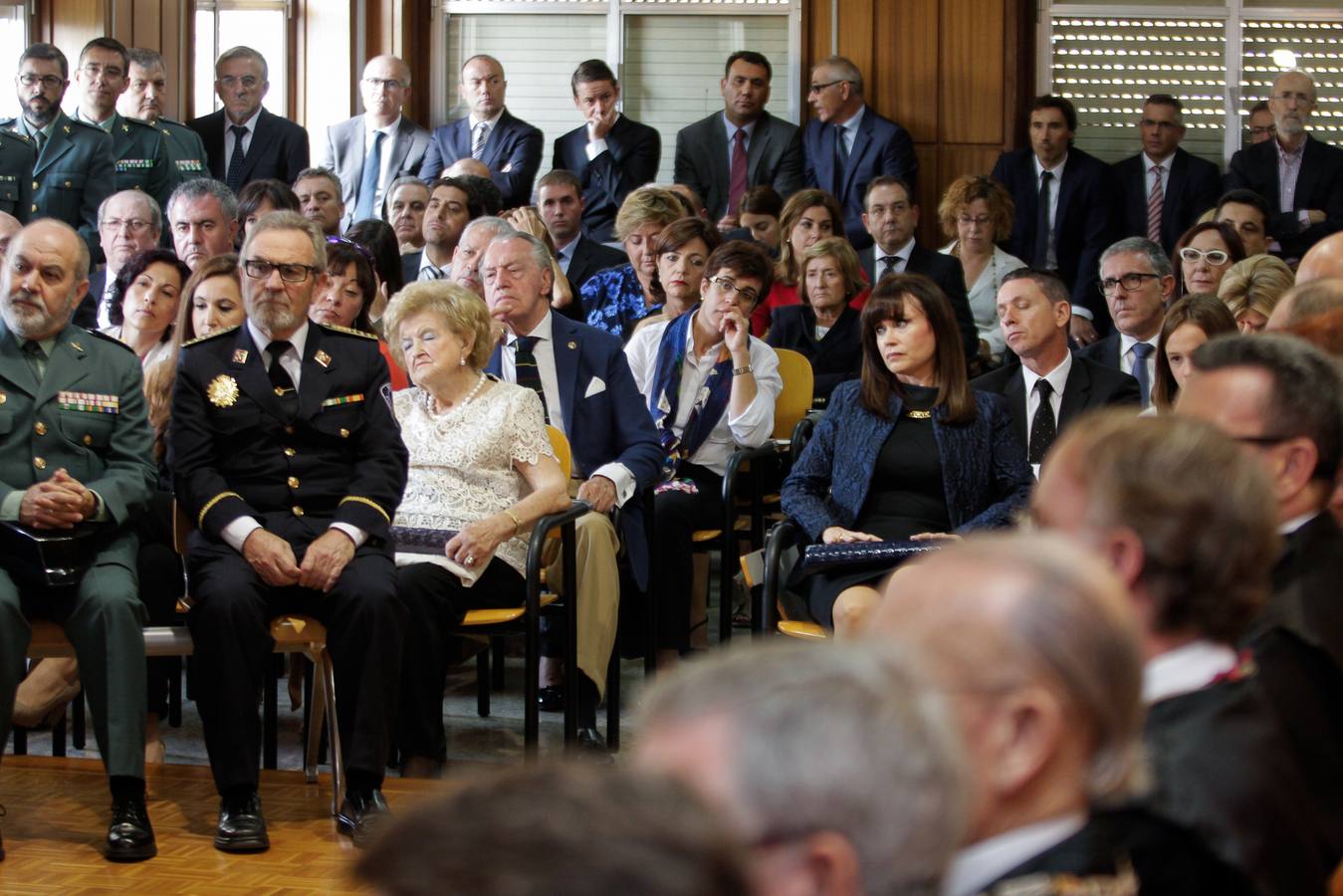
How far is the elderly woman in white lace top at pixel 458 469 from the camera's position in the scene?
4.05 meters

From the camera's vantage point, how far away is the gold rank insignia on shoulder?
3.95 meters

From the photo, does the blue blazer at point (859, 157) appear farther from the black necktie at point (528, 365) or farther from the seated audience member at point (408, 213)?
the black necktie at point (528, 365)

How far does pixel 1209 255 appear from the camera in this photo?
18.7 feet

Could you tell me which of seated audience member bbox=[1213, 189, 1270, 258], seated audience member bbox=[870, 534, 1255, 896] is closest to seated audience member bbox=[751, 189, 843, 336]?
seated audience member bbox=[1213, 189, 1270, 258]

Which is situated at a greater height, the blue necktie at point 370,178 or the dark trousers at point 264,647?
the blue necktie at point 370,178

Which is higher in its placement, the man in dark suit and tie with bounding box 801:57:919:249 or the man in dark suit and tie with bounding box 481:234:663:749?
the man in dark suit and tie with bounding box 801:57:919:249

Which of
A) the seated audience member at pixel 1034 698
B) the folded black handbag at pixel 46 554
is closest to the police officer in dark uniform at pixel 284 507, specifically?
the folded black handbag at pixel 46 554

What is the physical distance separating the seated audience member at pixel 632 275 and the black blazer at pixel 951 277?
0.80 m

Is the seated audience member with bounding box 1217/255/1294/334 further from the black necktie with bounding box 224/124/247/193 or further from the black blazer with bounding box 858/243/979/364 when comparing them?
the black necktie with bounding box 224/124/247/193

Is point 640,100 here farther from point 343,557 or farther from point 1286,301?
point 1286,301

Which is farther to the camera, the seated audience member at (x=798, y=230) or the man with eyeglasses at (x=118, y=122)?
the man with eyeglasses at (x=118, y=122)

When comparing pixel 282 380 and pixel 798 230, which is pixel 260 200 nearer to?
pixel 798 230

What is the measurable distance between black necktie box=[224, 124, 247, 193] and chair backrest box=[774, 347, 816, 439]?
3406 millimetres

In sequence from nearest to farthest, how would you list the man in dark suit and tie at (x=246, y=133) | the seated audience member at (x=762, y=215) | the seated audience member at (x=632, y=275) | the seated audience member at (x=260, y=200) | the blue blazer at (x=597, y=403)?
the blue blazer at (x=597, y=403)
the seated audience member at (x=632, y=275)
the seated audience member at (x=260, y=200)
the seated audience member at (x=762, y=215)
the man in dark suit and tie at (x=246, y=133)
